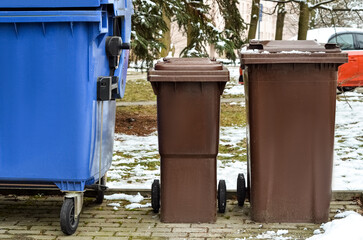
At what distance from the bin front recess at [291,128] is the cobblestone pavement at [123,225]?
0.18 m

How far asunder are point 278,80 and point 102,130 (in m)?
1.38

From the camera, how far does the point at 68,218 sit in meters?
4.47

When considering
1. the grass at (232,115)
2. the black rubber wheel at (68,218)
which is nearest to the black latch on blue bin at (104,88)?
the black rubber wheel at (68,218)

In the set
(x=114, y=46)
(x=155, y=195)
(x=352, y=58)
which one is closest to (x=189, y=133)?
(x=155, y=195)

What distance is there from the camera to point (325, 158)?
4.63 meters

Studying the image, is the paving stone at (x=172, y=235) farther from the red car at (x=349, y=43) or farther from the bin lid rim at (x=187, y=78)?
the red car at (x=349, y=43)

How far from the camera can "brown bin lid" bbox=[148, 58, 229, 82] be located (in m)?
4.52

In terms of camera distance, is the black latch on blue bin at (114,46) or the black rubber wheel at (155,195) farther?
the black rubber wheel at (155,195)

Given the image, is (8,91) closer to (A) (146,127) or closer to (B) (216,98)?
(B) (216,98)

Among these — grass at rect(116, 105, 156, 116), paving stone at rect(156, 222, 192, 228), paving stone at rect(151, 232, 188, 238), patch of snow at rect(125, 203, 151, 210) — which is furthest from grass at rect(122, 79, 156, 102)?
paving stone at rect(151, 232, 188, 238)

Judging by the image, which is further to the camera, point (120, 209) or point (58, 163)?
point (120, 209)

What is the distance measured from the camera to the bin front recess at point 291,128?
4.55 metres

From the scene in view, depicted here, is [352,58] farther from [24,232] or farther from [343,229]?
[24,232]

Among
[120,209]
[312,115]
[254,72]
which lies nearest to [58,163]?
[120,209]
